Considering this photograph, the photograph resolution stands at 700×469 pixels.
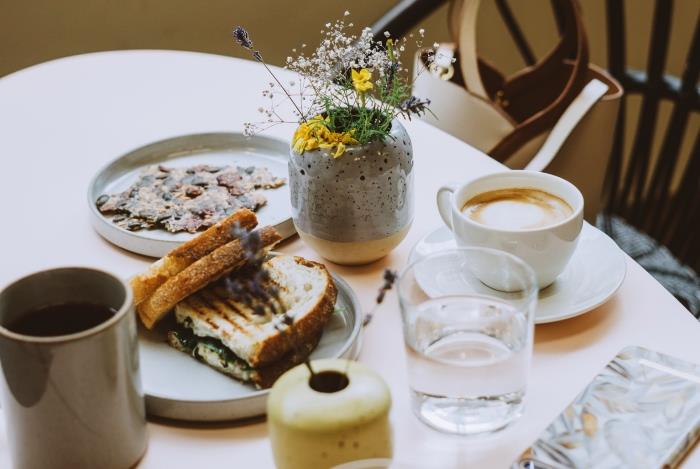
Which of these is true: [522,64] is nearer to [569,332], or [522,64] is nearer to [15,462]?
[569,332]

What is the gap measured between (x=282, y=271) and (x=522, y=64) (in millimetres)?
2077

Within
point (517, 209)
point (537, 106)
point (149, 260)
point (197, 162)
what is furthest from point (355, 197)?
point (537, 106)

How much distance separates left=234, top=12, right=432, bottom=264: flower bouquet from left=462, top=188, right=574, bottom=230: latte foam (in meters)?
0.10

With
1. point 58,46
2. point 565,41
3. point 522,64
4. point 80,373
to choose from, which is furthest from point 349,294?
point 522,64

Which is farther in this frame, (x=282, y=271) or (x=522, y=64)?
(x=522, y=64)

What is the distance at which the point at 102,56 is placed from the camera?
186cm

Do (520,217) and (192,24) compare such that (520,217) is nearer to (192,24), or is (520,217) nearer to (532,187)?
(532,187)

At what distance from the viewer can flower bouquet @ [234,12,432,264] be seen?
1010 mm

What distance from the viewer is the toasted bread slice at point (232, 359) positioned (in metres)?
0.88

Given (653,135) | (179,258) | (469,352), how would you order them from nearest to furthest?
(469,352)
(179,258)
(653,135)

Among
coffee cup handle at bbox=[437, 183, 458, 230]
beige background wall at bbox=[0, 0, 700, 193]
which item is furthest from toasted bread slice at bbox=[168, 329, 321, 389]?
beige background wall at bbox=[0, 0, 700, 193]

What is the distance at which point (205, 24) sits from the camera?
2.51 metres

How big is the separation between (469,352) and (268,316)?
0.65 ft

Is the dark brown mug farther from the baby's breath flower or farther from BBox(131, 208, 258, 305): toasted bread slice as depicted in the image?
the baby's breath flower
